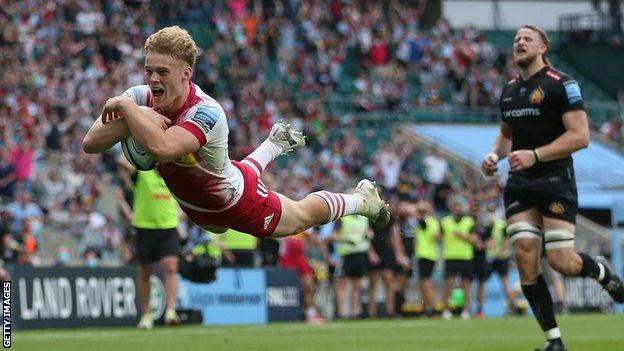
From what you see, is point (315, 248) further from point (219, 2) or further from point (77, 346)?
point (77, 346)

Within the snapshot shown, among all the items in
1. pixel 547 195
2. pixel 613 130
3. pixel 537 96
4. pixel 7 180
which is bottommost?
pixel 547 195

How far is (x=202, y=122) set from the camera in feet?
29.8

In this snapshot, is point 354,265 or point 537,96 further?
point 354,265

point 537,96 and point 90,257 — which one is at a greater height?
point 537,96

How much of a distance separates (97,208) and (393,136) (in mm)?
10740

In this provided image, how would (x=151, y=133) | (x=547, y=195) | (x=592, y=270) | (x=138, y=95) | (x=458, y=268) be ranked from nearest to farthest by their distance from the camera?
1. (x=151, y=133)
2. (x=138, y=95)
3. (x=547, y=195)
4. (x=592, y=270)
5. (x=458, y=268)

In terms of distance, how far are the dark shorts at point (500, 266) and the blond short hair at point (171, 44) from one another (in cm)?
1656

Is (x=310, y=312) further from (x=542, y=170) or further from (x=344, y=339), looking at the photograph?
(x=542, y=170)

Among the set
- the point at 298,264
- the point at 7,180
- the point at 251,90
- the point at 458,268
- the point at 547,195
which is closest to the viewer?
the point at 547,195

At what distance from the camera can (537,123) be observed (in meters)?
10.9

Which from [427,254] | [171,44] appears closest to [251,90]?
[427,254]

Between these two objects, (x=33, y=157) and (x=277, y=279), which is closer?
(x=277, y=279)

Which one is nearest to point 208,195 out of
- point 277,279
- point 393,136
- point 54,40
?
point 277,279

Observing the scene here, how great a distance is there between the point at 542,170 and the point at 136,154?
11.2 ft
